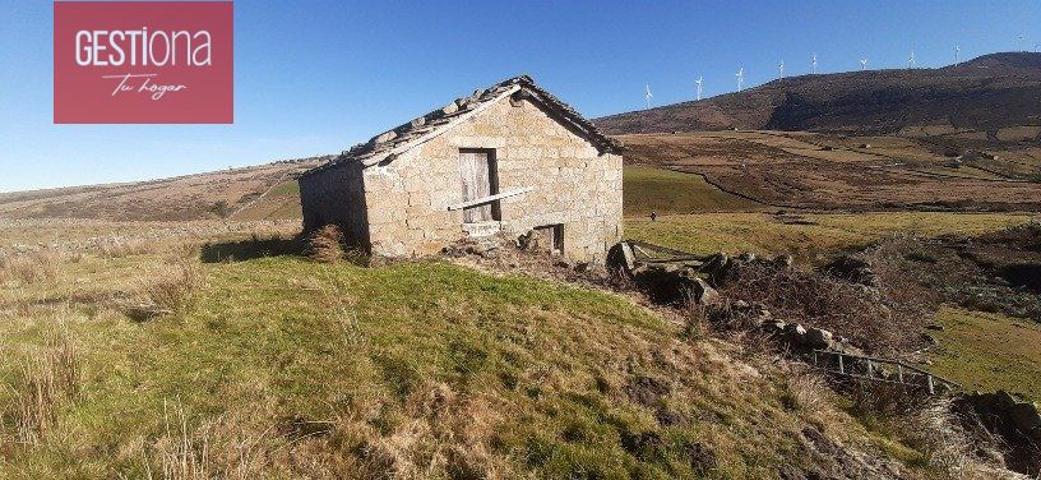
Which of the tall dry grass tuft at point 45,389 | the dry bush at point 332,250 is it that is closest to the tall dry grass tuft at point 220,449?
the tall dry grass tuft at point 45,389

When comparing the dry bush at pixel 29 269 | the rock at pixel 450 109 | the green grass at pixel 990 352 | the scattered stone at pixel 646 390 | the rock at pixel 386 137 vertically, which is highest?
the rock at pixel 450 109

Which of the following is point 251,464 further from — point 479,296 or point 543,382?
point 479,296

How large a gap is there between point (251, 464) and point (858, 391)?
847cm

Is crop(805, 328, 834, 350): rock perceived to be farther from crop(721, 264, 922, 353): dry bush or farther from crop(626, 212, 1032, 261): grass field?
crop(626, 212, 1032, 261): grass field

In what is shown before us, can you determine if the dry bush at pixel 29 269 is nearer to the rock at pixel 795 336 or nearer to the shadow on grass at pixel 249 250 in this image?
the shadow on grass at pixel 249 250

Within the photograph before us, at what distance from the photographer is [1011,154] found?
72.9m

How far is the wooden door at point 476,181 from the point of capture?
13211 millimetres

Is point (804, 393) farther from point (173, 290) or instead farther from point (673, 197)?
point (673, 197)

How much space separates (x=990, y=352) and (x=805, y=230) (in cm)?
1776

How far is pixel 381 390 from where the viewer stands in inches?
237

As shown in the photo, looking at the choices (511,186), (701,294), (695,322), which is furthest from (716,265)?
(511,186)

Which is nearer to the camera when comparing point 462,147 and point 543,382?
point 543,382

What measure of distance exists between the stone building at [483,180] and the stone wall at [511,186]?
0.03 metres

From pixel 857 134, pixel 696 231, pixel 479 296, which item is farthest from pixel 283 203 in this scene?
pixel 857 134
